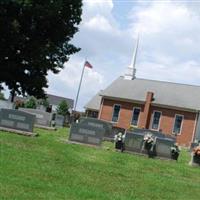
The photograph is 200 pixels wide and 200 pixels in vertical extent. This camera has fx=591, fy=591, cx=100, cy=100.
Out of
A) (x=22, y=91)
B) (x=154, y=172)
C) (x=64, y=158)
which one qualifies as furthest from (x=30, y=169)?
(x=22, y=91)

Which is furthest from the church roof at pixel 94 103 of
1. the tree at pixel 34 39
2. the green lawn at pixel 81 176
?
the green lawn at pixel 81 176

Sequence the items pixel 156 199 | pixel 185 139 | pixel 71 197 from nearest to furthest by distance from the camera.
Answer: pixel 71 197
pixel 156 199
pixel 185 139

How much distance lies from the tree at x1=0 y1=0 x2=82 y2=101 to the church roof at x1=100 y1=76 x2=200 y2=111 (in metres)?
17.4

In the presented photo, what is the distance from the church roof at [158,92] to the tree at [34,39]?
57.2 ft

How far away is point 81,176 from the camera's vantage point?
13.4m

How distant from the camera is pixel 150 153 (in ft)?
73.8

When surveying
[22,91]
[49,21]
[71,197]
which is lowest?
[71,197]

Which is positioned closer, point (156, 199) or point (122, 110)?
point (156, 199)

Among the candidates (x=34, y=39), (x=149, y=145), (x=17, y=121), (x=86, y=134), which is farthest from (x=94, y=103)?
(x=149, y=145)

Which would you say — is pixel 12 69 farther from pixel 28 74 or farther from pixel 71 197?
pixel 71 197

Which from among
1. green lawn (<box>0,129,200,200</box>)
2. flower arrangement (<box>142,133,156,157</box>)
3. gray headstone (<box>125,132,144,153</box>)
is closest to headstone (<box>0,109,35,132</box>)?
green lawn (<box>0,129,200,200</box>)

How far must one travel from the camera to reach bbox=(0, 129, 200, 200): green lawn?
11.1 metres

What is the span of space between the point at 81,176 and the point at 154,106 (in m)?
49.3

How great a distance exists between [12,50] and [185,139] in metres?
23.3
